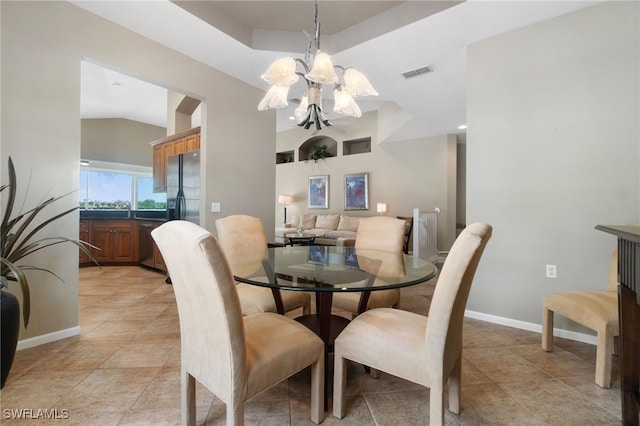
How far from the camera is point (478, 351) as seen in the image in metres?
2.11

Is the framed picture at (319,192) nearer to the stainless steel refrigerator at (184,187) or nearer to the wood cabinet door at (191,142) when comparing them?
the wood cabinet door at (191,142)

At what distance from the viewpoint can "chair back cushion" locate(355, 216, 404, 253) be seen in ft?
8.09

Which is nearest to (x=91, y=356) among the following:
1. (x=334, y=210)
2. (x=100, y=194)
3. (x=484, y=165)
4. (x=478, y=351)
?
(x=478, y=351)

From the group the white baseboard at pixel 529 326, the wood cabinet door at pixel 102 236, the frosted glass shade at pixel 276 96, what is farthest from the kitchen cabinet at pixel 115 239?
the white baseboard at pixel 529 326

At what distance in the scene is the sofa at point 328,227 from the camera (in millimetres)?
6368

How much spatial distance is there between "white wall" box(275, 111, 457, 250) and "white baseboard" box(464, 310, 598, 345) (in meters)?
3.75

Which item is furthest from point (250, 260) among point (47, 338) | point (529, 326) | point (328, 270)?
point (529, 326)

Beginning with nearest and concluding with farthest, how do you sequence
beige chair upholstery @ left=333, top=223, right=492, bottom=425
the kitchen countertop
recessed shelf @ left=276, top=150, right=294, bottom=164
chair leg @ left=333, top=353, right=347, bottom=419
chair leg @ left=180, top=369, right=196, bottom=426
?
beige chair upholstery @ left=333, top=223, right=492, bottom=425 < chair leg @ left=180, top=369, right=196, bottom=426 < chair leg @ left=333, top=353, right=347, bottom=419 < the kitchen countertop < recessed shelf @ left=276, top=150, right=294, bottom=164

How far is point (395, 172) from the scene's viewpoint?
6.84 meters

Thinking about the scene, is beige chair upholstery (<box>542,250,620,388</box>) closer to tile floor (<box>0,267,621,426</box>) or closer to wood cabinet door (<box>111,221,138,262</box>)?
tile floor (<box>0,267,621,426</box>)

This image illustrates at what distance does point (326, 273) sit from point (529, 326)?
207 centimetres

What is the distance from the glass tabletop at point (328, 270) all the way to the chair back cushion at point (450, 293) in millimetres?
286

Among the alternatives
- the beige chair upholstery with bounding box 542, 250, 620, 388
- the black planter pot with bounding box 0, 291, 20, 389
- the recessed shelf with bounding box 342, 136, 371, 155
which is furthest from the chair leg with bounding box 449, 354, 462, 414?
the recessed shelf with bounding box 342, 136, 371, 155

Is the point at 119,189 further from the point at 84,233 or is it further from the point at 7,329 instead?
the point at 7,329
